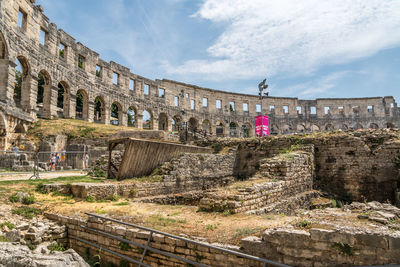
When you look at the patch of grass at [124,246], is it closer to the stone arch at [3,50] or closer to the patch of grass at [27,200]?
the patch of grass at [27,200]

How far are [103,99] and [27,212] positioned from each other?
24.4m

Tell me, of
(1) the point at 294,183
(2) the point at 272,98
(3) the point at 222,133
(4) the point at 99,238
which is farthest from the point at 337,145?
(2) the point at 272,98

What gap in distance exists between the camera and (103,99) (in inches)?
1145

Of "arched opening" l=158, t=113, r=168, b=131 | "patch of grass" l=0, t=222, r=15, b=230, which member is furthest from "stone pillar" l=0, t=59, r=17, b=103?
"arched opening" l=158, t=113, r=168, b=131

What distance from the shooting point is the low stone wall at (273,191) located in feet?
22.2

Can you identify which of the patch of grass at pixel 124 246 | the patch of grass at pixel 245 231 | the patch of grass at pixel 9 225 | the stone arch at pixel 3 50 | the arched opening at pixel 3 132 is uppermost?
the stone arch at pixel 3 50

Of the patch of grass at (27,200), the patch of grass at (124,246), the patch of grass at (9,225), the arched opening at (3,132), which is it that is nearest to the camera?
the patch of grass at (124,246)

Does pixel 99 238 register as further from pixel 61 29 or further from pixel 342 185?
pixel 61 29

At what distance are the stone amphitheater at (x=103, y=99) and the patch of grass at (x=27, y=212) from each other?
488 inches

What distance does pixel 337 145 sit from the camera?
45.5 ft

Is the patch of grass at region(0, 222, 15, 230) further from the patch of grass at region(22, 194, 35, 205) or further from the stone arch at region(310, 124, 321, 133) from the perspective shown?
the stone arch at region(310, 124, 321, 133)

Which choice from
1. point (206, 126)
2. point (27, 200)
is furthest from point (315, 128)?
point (27, 200)

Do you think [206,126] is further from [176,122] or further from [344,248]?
[344,248]

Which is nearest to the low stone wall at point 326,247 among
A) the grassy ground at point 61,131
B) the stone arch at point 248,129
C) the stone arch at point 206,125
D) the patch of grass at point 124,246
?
the patch of grass at point 124,246
